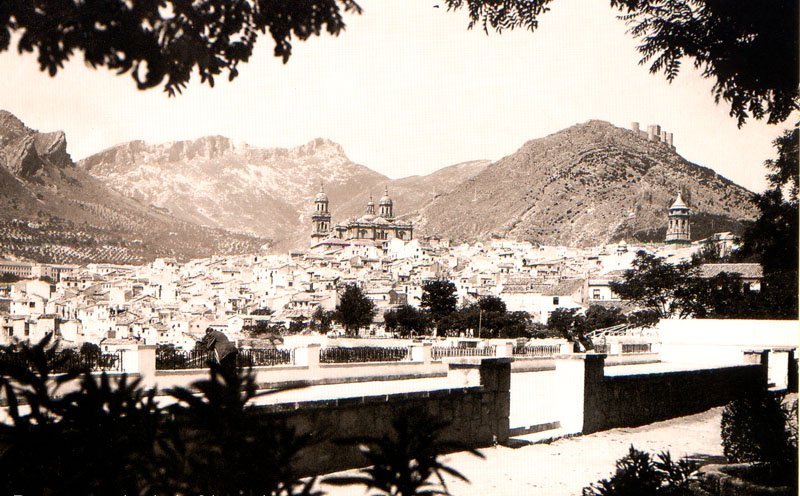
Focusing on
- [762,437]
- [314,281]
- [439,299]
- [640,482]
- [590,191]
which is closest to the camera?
[640,482]

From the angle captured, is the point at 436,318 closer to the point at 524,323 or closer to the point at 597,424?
the point at 524,323

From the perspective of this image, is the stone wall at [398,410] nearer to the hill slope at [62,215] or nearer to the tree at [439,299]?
the hill slope at [62,215]

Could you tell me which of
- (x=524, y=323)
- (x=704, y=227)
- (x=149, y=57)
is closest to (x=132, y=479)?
(x=149, y=57)

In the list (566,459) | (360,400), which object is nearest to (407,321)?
(566,459)

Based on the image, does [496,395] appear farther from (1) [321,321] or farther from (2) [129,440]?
(1) [321,321]

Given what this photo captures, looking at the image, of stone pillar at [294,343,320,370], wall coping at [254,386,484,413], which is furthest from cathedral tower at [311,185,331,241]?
wall coping at [254,386,484,413]

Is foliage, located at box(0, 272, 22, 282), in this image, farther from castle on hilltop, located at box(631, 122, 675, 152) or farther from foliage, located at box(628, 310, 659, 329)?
castle on hilltop, located at box(631, 122, 675, 152)

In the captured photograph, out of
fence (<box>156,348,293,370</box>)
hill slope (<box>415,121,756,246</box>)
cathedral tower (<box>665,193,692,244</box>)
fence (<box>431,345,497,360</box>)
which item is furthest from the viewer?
hill slope (<box>415,121,756,246</box>)
